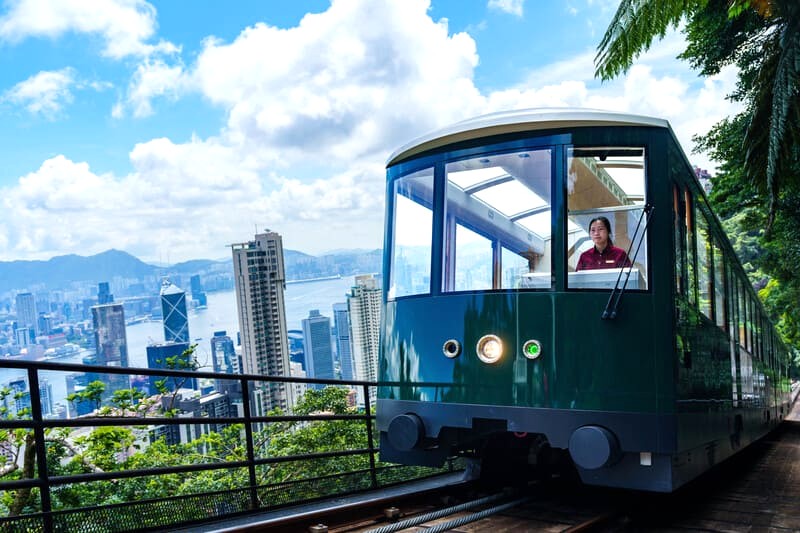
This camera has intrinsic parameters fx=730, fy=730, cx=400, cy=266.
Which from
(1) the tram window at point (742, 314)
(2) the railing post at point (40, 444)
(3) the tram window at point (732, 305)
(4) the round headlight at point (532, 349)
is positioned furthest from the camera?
(1) the tram window at point (742, 314)

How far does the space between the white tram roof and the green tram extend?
0.04 ft

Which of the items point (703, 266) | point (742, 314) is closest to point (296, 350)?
point (742, 314)

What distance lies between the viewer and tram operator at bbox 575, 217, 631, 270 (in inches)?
197

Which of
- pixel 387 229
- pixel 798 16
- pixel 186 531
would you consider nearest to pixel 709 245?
pixel 798 16

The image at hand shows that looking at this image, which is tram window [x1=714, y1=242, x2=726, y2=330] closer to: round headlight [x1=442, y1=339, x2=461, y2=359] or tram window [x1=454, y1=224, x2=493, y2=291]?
tram window [x1=454, y1=224, x2=493, y2=291]

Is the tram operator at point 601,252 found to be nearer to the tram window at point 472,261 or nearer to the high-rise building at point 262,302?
the tram window at point 472,261

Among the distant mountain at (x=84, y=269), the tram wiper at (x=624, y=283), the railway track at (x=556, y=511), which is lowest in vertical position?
the railway track at (x=556, y=511)

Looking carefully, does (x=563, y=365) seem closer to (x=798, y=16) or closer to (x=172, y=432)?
(x=172, y=432)

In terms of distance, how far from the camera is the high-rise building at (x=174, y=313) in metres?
21.5

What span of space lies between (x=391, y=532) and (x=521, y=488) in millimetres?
1825

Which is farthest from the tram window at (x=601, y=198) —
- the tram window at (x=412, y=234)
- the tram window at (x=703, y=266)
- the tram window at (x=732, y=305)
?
the tram window at (x=732, y=305)

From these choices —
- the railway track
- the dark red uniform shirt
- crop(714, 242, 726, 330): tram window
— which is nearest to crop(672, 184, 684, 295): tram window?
the dark red uniform shirt

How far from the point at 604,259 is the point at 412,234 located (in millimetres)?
1519

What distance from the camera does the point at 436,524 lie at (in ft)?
16.0
